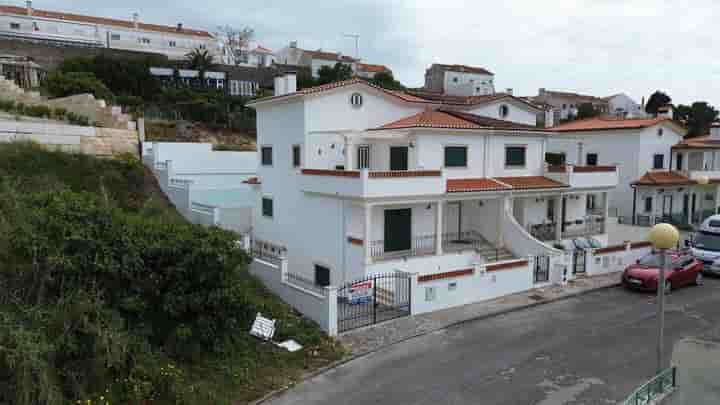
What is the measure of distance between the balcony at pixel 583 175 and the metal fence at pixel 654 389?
15.6 metres

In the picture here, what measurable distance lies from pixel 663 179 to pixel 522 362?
25675mm

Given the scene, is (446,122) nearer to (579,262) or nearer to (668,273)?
(579,262)

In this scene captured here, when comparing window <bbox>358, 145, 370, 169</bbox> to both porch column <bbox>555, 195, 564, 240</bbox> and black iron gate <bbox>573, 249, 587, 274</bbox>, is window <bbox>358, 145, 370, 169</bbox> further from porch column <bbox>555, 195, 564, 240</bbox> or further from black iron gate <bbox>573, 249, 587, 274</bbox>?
black iron gate <bbox>573, 249, 587, 274</bbox>

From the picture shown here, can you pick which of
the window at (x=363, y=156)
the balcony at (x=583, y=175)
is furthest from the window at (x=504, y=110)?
the window at (x=363, y=156)

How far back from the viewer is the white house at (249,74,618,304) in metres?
18.0

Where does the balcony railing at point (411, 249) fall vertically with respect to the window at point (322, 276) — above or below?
above

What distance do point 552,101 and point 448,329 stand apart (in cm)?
7631

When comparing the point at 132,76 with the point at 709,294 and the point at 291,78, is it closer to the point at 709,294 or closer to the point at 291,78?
→ the point at 291,78

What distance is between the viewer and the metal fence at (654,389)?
7.83 metres

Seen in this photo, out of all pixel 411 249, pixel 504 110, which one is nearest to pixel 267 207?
pixel 411 249

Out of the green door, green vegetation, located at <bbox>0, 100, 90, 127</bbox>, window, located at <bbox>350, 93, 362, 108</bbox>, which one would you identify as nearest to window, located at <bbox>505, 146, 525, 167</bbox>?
the green door

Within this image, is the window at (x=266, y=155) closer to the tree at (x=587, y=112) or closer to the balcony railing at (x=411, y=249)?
the balcony railing at (x=411, y=249)

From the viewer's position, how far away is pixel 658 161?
33156 mm

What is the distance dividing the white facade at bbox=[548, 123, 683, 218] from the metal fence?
24490 mm
